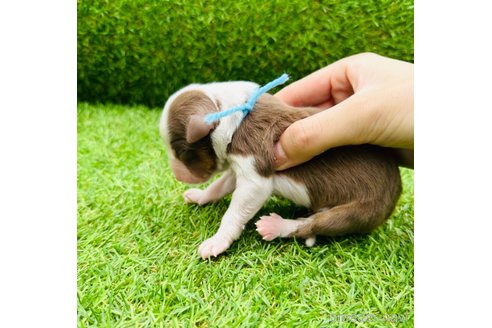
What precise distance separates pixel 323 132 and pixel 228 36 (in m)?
2.31

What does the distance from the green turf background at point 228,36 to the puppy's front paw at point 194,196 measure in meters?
1.98

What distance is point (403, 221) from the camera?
2.36 m

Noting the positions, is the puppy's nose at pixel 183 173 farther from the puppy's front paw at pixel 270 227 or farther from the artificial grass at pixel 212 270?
the puppy's front paw at pixel 270 227

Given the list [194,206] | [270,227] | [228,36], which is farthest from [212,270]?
[228,36]

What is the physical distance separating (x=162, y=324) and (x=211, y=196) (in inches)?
38.2

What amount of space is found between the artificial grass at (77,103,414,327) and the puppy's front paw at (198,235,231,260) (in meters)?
0.04

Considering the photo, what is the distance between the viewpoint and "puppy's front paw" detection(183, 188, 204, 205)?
2420 millimetres

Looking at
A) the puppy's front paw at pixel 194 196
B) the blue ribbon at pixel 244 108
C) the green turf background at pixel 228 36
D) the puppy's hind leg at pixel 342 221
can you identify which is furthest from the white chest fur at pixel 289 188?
the green turf background at pixel 228 36

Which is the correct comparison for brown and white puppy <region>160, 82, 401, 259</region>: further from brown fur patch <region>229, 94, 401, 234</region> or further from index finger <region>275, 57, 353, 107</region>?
index finger <region>275, 57, 353, 107</region>

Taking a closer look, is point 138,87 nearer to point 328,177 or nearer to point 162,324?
point 328,177

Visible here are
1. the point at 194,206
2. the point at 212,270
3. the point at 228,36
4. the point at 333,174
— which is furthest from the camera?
the point at 228,36

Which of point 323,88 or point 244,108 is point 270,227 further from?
point 323,88

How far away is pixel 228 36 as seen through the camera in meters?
4.00

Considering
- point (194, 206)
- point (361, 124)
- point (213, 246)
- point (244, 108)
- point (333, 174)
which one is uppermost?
point (244, 108)
